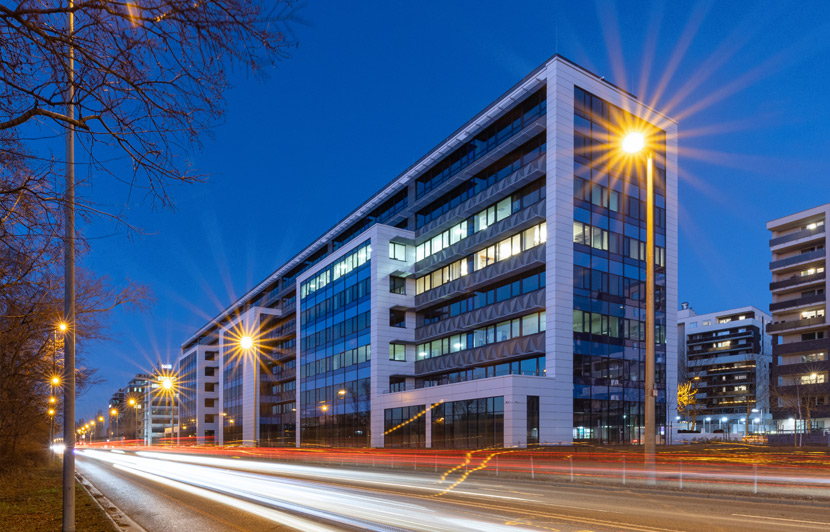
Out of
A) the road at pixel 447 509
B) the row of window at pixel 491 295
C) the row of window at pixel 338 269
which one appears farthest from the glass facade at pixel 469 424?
the row of window at pixel 338 269

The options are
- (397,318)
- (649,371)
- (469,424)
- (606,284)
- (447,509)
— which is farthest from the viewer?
(397,318)

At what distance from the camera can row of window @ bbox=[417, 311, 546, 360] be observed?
46.0 meters

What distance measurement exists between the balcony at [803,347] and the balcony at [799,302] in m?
5.04

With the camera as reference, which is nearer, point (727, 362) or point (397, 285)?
point (397, 285)

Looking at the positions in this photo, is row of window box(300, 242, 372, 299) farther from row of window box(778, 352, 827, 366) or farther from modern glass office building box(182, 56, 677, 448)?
row of window box(778, 352, 827, 366)

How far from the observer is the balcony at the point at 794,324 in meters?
77.6

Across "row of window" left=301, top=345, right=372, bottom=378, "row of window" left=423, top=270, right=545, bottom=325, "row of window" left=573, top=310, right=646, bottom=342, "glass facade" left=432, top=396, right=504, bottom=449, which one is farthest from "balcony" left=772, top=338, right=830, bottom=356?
"row of window" left=301, top=345, right=372, bottom=378

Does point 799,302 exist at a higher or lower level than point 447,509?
higher

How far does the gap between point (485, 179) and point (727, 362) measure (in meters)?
107

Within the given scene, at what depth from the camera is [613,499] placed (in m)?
18.3

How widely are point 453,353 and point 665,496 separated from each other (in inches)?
1331

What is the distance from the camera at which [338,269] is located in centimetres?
6731

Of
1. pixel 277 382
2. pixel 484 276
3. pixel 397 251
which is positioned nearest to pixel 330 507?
pixel 484 276

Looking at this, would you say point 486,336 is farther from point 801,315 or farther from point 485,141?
point 801,315
